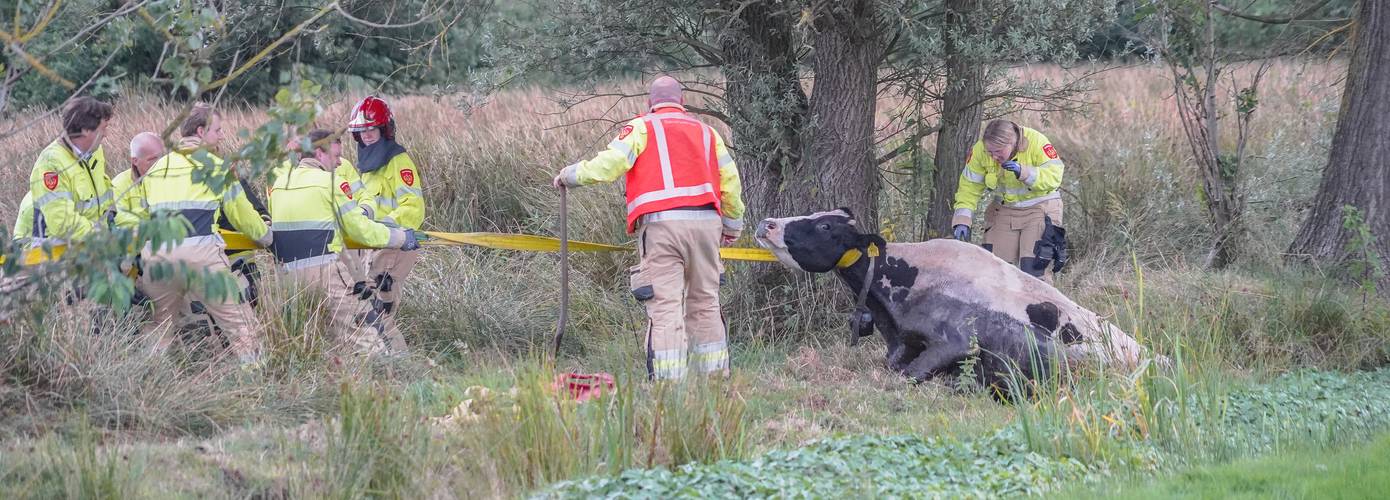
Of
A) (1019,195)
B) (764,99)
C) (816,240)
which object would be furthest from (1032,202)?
(816,240)

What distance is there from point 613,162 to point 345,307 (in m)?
2.07

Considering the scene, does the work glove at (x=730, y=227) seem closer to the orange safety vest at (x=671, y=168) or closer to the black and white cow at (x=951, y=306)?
the black and white cow at (x=951, y=306)

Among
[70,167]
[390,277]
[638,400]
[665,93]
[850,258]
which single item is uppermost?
[665,93]

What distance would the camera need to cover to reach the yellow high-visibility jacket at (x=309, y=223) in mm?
8047

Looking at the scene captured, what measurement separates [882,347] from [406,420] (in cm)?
418

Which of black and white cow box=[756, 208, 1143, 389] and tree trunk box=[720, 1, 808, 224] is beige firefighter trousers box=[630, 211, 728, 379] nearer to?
black and white cow box=[756, 208, 1143, 389]

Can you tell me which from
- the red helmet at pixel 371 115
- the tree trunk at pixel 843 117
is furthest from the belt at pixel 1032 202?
the red helmet at pixel 371 115

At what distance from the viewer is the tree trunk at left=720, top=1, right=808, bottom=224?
9.05 metres

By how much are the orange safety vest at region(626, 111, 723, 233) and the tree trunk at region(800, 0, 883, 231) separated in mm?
1714

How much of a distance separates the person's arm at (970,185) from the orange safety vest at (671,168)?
2.32 metres

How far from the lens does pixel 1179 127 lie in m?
14.9

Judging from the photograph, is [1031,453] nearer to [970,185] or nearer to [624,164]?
[624,164]

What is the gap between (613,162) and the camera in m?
7.28

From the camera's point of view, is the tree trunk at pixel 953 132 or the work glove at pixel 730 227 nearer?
the work glove at pixel 730 227
